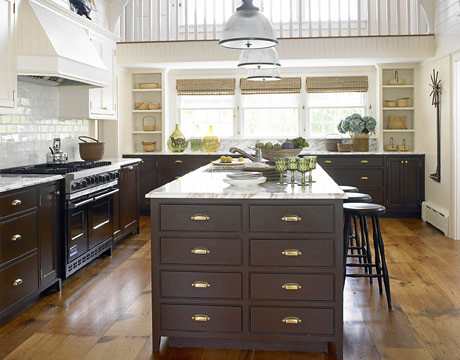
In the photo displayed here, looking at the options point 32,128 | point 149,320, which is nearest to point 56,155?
point 32,128

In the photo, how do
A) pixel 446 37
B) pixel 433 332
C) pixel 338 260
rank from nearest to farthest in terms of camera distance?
pixel 338 260, pixel 433 332, pixel 446 37

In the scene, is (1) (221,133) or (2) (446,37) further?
(1) (221,133)

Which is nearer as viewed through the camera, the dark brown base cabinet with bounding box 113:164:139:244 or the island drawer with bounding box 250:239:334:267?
the island drawer with bounding box 250:239:334:267

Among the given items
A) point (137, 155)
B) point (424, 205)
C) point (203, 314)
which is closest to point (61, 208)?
point (203, 314)

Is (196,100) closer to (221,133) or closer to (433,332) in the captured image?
(221,133)

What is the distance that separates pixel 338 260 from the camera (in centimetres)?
297

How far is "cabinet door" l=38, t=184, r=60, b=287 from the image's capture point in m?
3.99

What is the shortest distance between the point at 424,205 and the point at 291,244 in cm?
508

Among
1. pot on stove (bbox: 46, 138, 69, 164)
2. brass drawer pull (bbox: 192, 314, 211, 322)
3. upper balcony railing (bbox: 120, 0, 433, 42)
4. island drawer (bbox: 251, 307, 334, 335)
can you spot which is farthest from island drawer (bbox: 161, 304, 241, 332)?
upper balcony railing (bbox: 120, 0, 433, 42)

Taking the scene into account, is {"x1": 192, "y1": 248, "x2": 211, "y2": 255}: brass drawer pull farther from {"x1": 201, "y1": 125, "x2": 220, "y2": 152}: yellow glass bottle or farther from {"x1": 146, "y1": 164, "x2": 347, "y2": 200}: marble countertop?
{"x1": 201, "y1": 125, "x2": 220, "y2": 152}: yellow glass bottle

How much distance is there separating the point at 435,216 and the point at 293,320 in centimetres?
455

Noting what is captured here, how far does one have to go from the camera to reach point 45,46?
4.49 m

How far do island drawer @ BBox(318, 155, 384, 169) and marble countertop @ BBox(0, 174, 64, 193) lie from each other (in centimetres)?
447

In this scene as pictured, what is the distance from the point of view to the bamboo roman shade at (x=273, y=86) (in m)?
8.41
